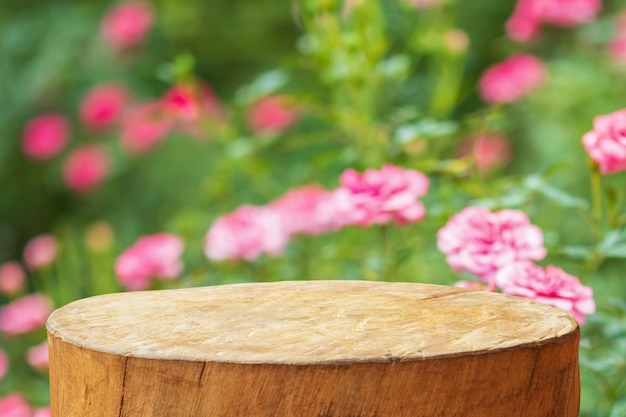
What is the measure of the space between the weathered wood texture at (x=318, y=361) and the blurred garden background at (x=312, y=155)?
274mm

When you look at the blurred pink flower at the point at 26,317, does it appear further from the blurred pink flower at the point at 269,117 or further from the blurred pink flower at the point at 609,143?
the blurred pink flower at the point at 609,143

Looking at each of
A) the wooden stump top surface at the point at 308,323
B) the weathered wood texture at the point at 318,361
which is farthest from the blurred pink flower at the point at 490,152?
the weathered wood texture at the point at 318,361

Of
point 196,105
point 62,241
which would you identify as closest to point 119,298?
point 196,105

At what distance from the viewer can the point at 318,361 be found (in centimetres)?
106

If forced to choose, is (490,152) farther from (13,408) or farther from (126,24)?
(13,408)

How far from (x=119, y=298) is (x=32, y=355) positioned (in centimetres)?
87

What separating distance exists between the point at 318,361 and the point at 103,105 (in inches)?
116

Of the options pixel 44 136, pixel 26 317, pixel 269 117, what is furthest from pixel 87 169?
pixel 26 317

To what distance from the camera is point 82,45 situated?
169 inches

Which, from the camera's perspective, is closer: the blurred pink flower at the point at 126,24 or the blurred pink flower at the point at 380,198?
the blurred pink flower at the point at 380,198

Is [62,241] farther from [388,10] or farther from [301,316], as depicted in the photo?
[301,316]

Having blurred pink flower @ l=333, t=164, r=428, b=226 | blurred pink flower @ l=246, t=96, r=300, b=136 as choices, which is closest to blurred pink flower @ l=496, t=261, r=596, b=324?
blurred pink flower @ l=333, t=164, r=428, b=226

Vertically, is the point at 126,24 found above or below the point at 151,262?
above

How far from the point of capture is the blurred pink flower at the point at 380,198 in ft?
5.80
